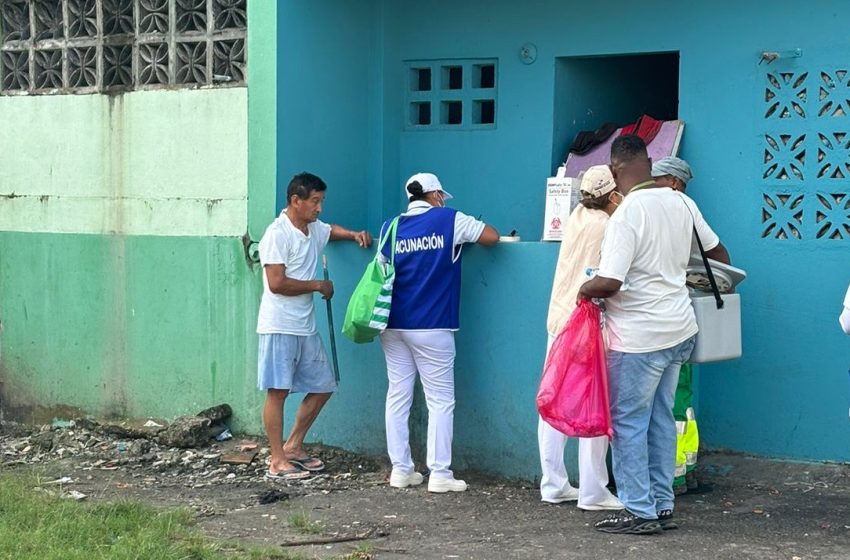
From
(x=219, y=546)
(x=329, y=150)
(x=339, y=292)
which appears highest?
(x=329, y=150)

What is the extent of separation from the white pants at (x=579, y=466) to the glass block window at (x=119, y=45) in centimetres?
313

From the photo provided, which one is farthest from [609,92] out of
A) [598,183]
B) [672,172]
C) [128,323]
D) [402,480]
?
[128,323]

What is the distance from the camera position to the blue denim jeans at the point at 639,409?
251 inches

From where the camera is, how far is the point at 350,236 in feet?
27.0

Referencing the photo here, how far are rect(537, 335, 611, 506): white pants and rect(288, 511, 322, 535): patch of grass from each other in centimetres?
126

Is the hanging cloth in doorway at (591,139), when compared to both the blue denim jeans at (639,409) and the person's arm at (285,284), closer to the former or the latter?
the person's arm at (285,284)

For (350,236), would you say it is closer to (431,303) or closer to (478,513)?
(431,303)

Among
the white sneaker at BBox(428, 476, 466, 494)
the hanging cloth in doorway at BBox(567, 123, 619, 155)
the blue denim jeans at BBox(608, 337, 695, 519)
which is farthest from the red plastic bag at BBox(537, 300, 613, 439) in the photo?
the hanging cloth in doorway at BBox(567, 123, 619, 155)

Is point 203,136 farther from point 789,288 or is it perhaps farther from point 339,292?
point 789,288

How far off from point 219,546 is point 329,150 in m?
3.37

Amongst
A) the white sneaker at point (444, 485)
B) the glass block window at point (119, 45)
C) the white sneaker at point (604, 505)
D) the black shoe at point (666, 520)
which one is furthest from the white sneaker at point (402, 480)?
the glass block window at point (119, 45)

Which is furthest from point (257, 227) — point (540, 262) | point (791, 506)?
point (791, 506)

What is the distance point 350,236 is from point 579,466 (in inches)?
78.5

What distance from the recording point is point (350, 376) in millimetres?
8422
